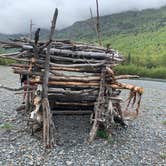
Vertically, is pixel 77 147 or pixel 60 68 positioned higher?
pixel 60 68

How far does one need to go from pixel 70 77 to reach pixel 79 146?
2640mm

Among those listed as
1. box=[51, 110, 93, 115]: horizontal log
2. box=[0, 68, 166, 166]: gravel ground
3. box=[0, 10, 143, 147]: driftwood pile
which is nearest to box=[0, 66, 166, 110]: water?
box=[0, 68, 166, 166]: gravel ground

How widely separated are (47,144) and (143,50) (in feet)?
487

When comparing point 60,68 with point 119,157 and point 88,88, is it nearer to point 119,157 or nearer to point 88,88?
point 88,88

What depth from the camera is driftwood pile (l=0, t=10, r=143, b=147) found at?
14.0 metres

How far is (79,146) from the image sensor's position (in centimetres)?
1330

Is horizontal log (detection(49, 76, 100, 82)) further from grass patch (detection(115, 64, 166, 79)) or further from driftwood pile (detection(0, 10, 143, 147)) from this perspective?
grass patch (detection(115, 64, 166, 79))

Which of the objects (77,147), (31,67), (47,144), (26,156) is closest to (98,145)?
(77,147)

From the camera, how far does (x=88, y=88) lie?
48.3 feet

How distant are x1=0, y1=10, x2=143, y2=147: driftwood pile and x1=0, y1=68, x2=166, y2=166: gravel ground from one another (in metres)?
0.62

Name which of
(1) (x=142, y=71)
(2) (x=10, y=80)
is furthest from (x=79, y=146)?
(1) (x=142, y=71)

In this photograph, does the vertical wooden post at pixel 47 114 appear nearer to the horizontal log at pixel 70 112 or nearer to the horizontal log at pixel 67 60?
the horizontal log at pixel 67 60

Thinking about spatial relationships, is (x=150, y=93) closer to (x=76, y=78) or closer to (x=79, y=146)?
(x=76, y=78)

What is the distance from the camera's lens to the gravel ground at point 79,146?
12156 millimetres
